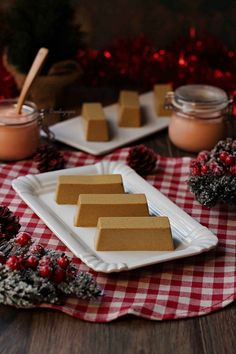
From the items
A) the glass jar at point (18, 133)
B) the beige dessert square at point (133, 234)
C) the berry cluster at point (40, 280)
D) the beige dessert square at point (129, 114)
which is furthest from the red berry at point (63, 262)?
the beige dessert square at point (129, 114)

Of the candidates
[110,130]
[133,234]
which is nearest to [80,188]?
[133,234]

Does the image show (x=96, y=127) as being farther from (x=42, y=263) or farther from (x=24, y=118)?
(x=42, y=263)

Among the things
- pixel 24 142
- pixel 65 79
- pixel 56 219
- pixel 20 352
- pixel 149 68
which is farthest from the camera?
pixel 149 68

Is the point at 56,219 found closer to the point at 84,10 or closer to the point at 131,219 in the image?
the point at 131,219

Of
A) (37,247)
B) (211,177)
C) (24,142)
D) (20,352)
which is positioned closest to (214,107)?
(211,177)

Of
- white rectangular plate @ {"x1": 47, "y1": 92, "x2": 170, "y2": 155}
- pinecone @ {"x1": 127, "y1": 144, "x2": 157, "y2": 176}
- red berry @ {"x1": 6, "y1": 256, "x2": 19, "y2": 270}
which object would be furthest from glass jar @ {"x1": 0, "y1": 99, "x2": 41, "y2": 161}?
red berry @ {"x1": 6, "y1": 256, "x2": 19, "y2": 270}

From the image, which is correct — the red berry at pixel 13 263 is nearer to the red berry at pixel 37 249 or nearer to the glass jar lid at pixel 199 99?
the red berry at pixel 37 249
